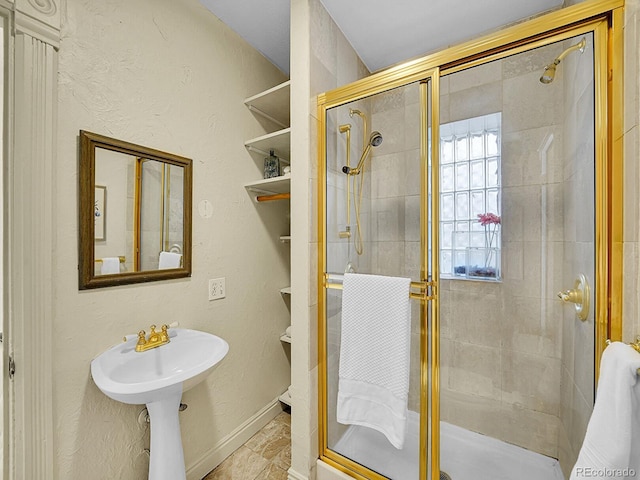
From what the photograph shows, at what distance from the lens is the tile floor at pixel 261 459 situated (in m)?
1.47

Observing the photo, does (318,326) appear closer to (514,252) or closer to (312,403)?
(312,403)

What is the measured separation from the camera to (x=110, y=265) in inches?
45.7

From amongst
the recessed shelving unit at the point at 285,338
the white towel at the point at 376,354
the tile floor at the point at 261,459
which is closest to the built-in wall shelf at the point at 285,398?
the tile floor at the point at 261,459

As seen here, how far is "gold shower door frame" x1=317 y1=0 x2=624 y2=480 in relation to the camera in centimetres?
86

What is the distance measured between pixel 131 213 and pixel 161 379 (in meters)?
0.75

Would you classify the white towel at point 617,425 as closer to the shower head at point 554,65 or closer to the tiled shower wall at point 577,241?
the tiled shower wall at point 577,241

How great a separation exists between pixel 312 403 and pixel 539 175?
1.62 meters

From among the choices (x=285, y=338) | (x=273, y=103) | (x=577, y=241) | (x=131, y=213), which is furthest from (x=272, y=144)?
(x=577, y=241)

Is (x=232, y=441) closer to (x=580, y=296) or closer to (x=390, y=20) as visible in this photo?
(x=580, y=296)

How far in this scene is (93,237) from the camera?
1.10m

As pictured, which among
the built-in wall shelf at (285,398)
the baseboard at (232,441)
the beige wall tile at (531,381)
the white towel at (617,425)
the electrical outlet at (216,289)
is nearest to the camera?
the white towel at (617,425)

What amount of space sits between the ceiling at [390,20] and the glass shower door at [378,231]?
599mm

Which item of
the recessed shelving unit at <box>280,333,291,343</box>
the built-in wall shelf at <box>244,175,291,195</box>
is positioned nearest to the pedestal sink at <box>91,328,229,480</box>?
the recessed shelving unit at <box>280,333,291,343</box>

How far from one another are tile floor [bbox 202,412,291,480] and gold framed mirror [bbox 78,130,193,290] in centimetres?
113
